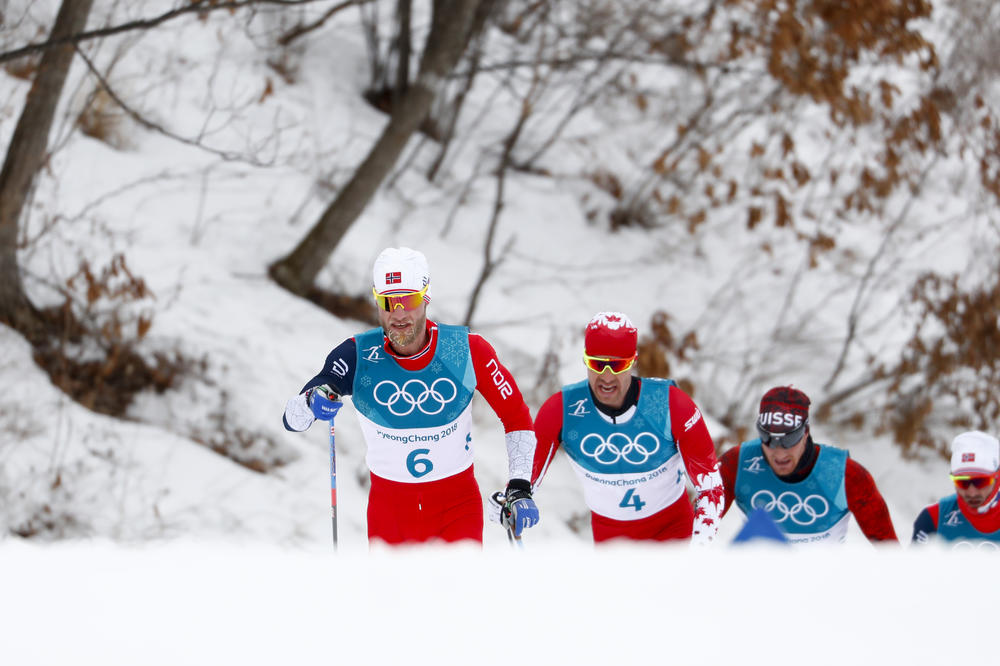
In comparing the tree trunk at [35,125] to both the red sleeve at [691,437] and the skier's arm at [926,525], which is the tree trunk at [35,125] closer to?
Answer: the red sleeve at [691,437]

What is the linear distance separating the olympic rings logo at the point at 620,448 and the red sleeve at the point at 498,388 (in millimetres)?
392

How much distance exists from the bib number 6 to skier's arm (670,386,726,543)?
1228 mm

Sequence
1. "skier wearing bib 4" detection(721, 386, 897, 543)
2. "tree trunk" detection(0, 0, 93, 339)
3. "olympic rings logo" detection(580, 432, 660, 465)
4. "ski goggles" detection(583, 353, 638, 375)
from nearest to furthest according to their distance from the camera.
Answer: "ski goggles" detection(583, 353, 638, 375) < "olympic rings logo" detection(580, 432, 660, 465) < "skier wearing bib 4" detection(721, 386, 897, 543) < "tree trunk" detection(0, 0, 93, 339)

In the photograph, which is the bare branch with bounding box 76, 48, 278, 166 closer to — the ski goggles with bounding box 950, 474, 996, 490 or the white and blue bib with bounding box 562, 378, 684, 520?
the white and blue bib with bounding box 562, 378, 684, 520

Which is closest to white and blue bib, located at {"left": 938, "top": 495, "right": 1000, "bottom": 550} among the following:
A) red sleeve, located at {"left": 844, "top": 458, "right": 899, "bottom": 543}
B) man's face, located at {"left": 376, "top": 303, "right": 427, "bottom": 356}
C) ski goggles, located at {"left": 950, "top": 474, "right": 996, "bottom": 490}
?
ski goggles, located at {"left": 950, "top": 474, "right": 996, "bottom": 490}

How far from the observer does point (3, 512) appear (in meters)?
5.62

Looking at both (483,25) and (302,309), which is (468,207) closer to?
(483,25)

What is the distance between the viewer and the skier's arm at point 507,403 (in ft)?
12.9

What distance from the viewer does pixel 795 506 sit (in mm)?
4457

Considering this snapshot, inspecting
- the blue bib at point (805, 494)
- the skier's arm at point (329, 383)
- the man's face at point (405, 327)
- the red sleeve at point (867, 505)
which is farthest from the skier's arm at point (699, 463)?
the skier's arm at point (329, 383)

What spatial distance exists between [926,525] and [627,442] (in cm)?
200

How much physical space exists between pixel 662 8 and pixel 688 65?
2.76m


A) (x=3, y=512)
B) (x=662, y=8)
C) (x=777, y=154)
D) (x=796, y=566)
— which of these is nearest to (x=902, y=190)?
(x=777, y=154)

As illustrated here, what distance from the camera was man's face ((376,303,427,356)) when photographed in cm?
382
